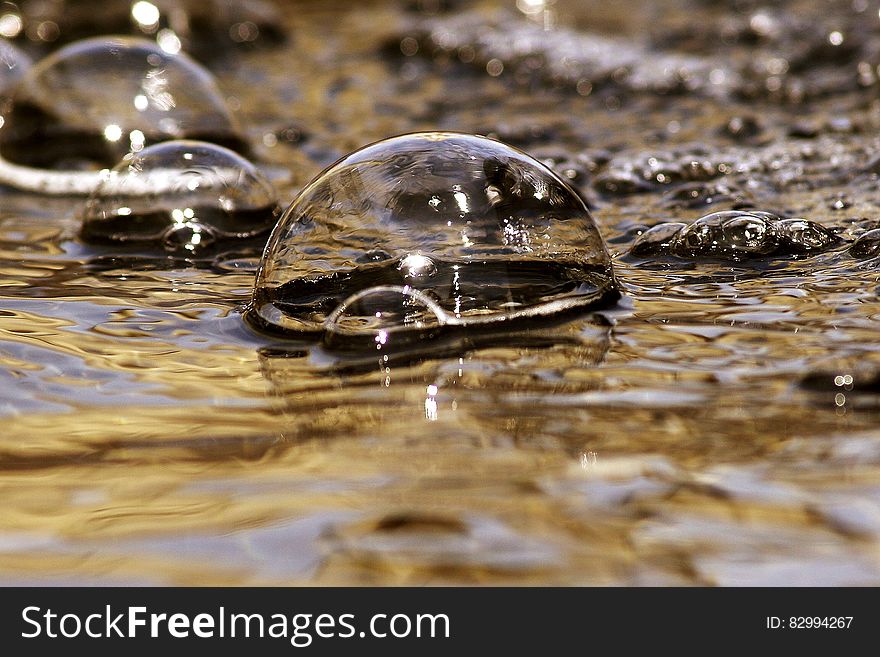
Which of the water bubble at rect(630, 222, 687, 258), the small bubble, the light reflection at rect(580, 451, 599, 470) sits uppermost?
the small bubble

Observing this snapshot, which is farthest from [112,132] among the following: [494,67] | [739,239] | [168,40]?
[168,40]

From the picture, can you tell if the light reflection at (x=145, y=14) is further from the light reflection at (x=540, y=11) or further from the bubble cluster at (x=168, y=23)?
the light reflection at (x=540, y=11)

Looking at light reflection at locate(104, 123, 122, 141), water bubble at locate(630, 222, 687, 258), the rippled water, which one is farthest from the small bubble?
water bubble at locate(630, 222, 687, 258)

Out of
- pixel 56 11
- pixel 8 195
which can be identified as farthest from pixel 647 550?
pixel 56 11

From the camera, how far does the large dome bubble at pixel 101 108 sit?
12.1 ft

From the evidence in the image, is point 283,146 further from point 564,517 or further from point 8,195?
point 564,517

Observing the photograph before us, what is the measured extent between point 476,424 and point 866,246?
4.14 feet

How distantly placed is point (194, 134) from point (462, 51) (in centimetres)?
218

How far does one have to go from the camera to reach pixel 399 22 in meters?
6.35

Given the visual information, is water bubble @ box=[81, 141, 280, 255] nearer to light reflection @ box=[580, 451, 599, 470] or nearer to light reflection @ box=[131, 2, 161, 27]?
light reflection @ box=[580, 451, 599, 470]

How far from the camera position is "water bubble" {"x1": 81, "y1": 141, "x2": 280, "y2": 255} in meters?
2.94

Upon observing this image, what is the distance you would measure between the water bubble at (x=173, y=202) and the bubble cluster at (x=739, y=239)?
1017 mm

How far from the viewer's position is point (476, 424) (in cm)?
182

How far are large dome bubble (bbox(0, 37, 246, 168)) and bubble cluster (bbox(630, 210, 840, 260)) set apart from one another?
1.70 m
